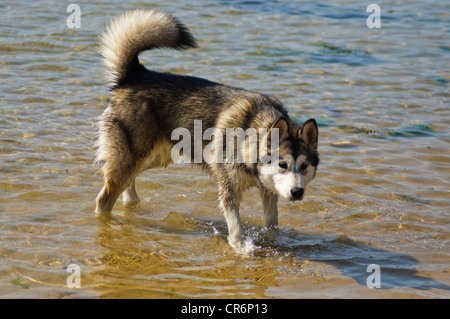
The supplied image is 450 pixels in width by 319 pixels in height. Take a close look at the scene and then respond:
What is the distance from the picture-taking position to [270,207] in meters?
5.44

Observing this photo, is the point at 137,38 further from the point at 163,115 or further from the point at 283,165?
the point at 283,165

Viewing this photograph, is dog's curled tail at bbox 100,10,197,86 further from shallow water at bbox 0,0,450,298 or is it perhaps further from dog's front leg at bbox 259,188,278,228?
dog's front leg at bbox 259,188,278,228

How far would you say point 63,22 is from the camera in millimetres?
12500

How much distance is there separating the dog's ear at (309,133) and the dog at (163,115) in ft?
0.55

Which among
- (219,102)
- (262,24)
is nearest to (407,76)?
(262,24)

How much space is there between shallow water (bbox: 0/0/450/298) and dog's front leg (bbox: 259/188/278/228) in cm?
16

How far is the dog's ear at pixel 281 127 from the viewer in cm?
477

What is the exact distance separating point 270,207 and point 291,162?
77 cm

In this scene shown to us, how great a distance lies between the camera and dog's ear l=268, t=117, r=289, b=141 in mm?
4766

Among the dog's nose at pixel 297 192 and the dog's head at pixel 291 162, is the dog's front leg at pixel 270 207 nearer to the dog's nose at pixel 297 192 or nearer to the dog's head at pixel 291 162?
the dog's head at pixel 291 162

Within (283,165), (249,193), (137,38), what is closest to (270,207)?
(283,165)

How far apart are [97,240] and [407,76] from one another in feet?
23.3

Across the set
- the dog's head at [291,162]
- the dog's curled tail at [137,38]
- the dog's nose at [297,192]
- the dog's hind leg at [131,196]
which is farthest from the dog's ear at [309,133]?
the dog's hind leg at [131,196]

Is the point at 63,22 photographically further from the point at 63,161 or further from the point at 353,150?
the point at 353,150
